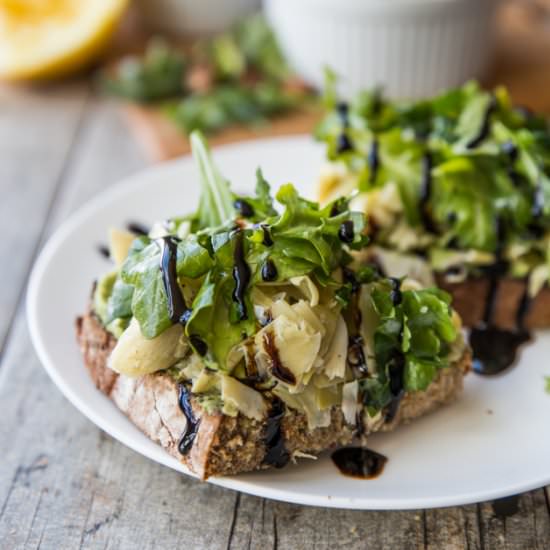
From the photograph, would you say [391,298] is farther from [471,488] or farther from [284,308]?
[471,488]

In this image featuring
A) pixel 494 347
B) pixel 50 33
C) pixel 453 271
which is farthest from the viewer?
pixel 50 33

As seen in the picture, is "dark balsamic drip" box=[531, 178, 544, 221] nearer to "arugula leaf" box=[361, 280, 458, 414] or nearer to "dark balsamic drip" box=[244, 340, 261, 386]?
"arugula leaf" box=[361, 280, 458, 414]

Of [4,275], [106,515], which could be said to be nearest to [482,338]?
[106,515]

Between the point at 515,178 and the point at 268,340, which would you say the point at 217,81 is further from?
the point at 268,340

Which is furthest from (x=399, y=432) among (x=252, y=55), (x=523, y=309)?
(x=252, y=55)

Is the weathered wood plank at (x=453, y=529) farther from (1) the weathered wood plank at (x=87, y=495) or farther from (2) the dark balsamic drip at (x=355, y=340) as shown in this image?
(1) the weathered wood plank at (x=87, y=495)

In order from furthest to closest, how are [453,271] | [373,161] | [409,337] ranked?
[373,161] < [453,271] < [409,337]

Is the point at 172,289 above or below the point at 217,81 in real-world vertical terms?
above
